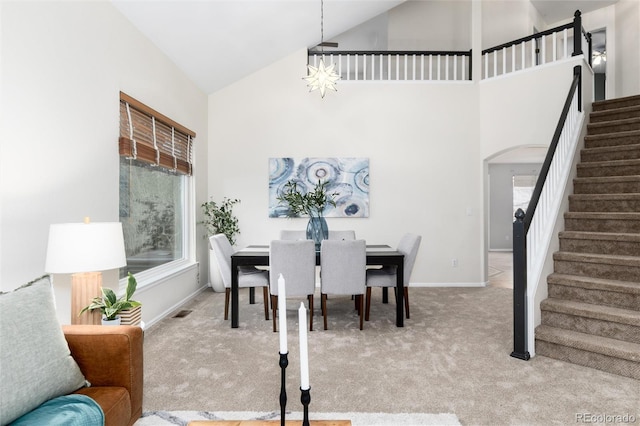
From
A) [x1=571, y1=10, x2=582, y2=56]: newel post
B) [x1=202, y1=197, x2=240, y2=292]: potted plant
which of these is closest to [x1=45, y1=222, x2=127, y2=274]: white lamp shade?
[x1=202, y1=197, x2=240, y2=292]: potted plant

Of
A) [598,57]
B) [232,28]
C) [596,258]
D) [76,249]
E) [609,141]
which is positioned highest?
[598,57]

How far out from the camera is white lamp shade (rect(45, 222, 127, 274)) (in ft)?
6.17

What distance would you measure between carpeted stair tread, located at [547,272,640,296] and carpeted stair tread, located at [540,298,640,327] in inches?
5.4

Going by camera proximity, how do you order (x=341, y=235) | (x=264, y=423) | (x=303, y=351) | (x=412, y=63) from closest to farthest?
(x=303, y=351), (x=264, y=423), (x=341, y=235), (x=412, y=63)

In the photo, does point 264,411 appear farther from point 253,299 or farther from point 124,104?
point 124,104

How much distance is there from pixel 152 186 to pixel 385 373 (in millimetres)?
3019

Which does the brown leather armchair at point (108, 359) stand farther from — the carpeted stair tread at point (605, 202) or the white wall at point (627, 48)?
the white wall at point (627, 48)

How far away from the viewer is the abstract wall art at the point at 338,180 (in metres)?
5.30

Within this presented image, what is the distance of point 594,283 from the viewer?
277 centimetres

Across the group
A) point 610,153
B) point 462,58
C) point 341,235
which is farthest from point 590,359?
point 462,58

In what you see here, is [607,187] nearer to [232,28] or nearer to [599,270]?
[599,270]

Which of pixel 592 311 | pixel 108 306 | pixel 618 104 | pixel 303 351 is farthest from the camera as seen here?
pixel 618 104

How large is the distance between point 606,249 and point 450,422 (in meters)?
2.31

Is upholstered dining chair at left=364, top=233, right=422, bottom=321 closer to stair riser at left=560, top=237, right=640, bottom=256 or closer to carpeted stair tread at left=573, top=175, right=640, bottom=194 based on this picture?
stair riser at left=560, top=237, right=640, bottom=256
